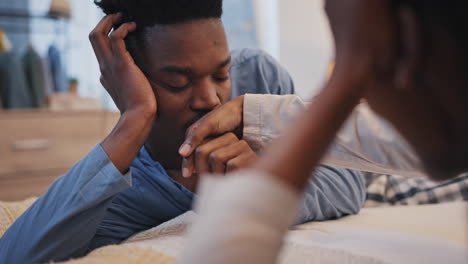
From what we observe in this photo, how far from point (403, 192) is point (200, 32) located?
29.9 inches

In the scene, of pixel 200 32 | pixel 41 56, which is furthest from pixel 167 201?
pixel 41 56

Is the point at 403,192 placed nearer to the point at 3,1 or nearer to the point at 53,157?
the point at 53,157

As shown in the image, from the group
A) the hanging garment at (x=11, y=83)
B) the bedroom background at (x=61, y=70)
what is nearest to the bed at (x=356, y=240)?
the bedroom background at (x=61, y=70)

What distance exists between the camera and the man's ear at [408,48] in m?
0.28

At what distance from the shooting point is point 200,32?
2.54ft

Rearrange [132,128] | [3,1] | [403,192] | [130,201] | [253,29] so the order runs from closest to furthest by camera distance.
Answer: [132,128], [130,201], [403,192], [3,1], [253,29]

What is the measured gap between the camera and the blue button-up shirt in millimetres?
700

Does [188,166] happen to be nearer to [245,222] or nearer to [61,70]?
[245,222]

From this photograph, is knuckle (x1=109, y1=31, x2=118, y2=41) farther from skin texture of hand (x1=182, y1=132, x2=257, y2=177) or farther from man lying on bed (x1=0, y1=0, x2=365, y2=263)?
skin texture of hand (x1=182, y1=132, x2=257, y2=177)

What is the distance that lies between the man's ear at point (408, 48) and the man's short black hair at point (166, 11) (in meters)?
0.55

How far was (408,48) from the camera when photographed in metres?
0.29

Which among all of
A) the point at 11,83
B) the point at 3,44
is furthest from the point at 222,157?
the point at 3,44

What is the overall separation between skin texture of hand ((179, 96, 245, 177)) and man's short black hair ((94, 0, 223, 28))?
0.62 ft

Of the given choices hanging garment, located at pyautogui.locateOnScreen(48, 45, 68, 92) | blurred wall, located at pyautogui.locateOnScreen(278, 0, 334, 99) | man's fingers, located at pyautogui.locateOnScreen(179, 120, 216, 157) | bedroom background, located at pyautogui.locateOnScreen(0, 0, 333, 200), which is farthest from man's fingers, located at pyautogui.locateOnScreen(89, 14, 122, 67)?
blurred wall, located at pyautogui.locateOnScreen(278, 0, 334, 99)
